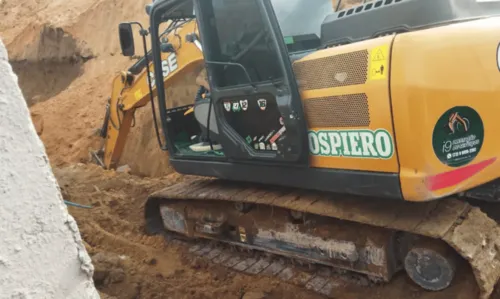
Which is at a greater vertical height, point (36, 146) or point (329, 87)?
point (36, 146)

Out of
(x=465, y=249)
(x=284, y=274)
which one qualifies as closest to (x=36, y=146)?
(x=465, y=249)

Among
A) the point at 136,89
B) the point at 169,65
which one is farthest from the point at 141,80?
the point at 169,65

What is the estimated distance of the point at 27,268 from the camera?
3.52 feet

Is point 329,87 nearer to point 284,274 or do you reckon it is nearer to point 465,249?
point 465,249

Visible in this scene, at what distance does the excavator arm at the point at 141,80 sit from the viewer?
450cm

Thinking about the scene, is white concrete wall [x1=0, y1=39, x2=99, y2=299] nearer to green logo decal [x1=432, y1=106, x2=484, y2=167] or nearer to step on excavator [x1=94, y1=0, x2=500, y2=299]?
step on excavator [x1=94, y1=0, x2=500, y2=299]

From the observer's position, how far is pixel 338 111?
2910 mm

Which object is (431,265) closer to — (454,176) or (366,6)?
(454,176)

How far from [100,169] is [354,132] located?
4.76 metres

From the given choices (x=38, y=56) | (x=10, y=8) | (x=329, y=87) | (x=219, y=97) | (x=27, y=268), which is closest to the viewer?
(x=27, y=268)

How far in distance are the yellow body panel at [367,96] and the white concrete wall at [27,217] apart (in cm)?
195

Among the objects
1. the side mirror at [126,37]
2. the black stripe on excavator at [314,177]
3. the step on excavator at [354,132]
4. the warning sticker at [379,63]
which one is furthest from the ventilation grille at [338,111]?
the side mirror at [126,37]

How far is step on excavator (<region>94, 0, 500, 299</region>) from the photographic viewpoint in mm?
2607

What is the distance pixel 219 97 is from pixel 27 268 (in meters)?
2.69
